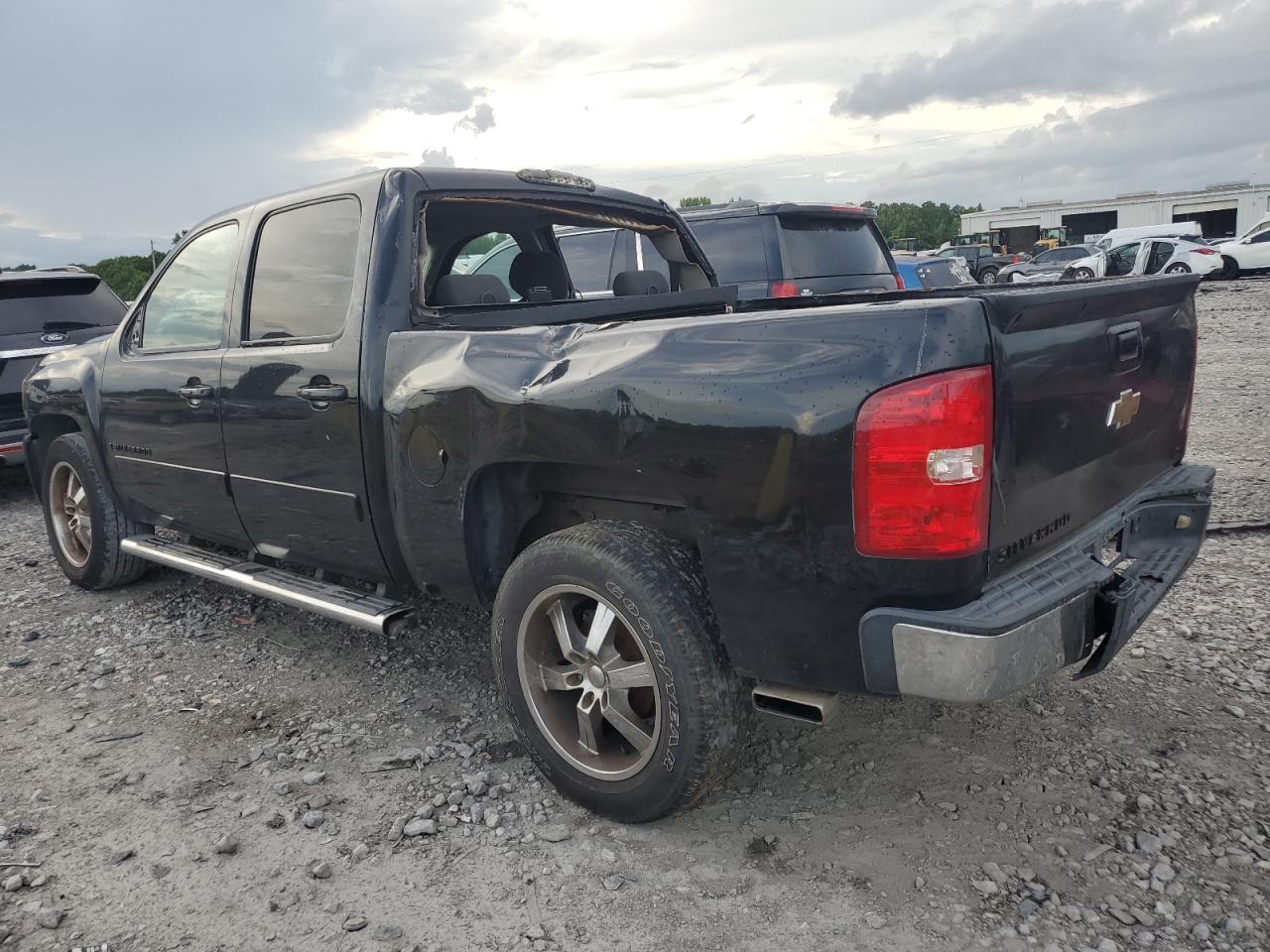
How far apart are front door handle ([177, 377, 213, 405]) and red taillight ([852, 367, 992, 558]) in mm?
2845

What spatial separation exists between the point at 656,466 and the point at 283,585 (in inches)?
75.5

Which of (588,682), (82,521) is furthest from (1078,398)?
(82,521)

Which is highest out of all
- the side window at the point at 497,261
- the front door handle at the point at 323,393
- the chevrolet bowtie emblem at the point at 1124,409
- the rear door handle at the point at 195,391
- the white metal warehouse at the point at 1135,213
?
the side window at the point at 497,261

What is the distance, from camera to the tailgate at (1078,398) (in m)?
2.29

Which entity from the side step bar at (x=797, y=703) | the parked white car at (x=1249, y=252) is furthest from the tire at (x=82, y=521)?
the parked white car at (x=1249, y=252)

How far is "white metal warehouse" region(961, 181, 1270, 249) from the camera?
64.9 meters

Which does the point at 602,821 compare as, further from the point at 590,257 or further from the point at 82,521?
the point at 590,257

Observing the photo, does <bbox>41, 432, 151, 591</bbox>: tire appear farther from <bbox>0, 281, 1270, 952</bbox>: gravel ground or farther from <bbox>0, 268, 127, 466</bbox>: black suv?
<bbox>0, 268, 127, 466</bbox>: black suv

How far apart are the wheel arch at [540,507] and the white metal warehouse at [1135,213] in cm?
6866

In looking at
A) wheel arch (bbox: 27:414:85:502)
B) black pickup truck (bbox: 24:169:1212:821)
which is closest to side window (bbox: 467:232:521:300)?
black pickup truck (bbox: 24:169:1212:821)

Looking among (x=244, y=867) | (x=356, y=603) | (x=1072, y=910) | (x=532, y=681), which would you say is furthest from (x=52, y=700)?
(x=1072, y=910)

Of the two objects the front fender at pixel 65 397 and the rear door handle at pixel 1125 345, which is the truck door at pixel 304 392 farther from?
the rear door handle at pixel 1125 345

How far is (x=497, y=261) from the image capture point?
14.1 feet

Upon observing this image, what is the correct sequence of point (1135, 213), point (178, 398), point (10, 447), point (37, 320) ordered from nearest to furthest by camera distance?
point (178, 398)
point (10, 447)
point (37, 320)
point (1135, 213)
